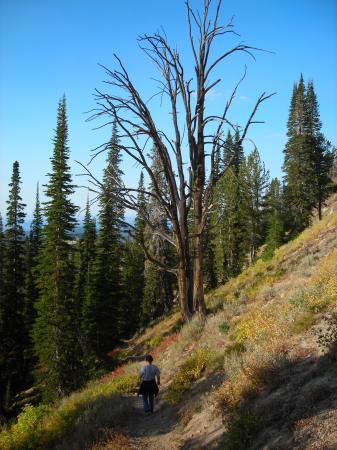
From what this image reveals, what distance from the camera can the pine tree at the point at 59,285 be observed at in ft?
85.0

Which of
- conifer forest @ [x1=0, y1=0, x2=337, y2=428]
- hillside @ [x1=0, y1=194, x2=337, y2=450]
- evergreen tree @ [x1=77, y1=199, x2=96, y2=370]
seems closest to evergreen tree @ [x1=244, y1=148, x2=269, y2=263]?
conifer forest @ [x1=0, y1=0, x2=337, y2=428]

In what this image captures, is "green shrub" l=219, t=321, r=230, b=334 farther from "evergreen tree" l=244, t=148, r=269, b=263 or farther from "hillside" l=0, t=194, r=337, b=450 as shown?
"evergreen tree" l=244, t=148, r=269, b=263

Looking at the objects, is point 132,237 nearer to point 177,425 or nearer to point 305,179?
point 177,425

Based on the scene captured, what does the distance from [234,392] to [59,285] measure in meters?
21.2

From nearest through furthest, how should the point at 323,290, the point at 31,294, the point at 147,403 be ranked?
1. the point at 323,290
2. the point at 147,403
3. the point at 31,294

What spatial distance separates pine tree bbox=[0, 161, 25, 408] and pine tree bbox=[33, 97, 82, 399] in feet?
32.4

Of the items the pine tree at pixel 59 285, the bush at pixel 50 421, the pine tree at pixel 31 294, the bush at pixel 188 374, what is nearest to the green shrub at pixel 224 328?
the bush at pixel 188 374

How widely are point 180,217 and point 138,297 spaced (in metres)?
42.1

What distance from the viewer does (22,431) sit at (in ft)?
39.1

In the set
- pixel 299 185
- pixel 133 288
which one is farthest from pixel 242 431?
pixel 133 288

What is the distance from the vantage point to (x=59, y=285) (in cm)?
2661

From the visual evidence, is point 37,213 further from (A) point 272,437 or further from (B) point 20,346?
(A) point 272,437

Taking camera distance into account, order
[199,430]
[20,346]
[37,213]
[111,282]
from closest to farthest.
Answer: [199,430]
[111,282]
[20,346]
[37,213]

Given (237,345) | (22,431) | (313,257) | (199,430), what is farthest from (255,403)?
(313,257)
